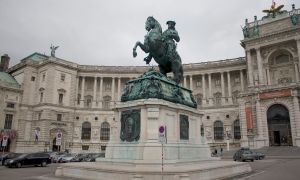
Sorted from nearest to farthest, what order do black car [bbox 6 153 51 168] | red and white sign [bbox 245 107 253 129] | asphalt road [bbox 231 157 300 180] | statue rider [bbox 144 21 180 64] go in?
asphalt road [bbox 231 157 300 180], statue rider [bbox 144 21 180 64], black car [bbox 6 153 51 168], red and white sign [bbox 245 107 253 129]

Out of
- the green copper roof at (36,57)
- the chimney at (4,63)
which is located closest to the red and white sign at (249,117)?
the green copper roof at (36,57)

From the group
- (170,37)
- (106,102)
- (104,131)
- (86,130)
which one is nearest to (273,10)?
(106,102)

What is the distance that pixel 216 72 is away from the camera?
248ft

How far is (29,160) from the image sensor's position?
31016 mm

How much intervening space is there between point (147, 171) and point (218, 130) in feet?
203

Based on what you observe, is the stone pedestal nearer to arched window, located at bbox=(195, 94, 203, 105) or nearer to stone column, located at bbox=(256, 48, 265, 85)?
stone column, located at bbox=(256, 48, 265, 85)

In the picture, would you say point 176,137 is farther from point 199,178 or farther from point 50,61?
point 50,61

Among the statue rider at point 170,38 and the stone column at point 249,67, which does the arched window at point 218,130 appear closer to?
the stone column at point 249,67

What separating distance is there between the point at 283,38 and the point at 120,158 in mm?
59016

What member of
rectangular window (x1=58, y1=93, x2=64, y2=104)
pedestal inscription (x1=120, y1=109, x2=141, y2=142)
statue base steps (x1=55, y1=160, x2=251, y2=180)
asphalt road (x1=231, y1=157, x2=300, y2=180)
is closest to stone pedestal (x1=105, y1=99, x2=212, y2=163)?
pedestal inscription (x1=120, y1=109, x2=141, y2=142)

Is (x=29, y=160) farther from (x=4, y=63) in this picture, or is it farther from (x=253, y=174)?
(x=4, y=63)

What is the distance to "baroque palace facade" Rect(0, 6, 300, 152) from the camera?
5369 cm

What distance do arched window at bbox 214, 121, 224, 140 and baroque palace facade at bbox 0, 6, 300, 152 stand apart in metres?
0.26

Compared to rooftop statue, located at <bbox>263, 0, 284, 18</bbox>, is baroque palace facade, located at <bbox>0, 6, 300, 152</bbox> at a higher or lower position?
lower
